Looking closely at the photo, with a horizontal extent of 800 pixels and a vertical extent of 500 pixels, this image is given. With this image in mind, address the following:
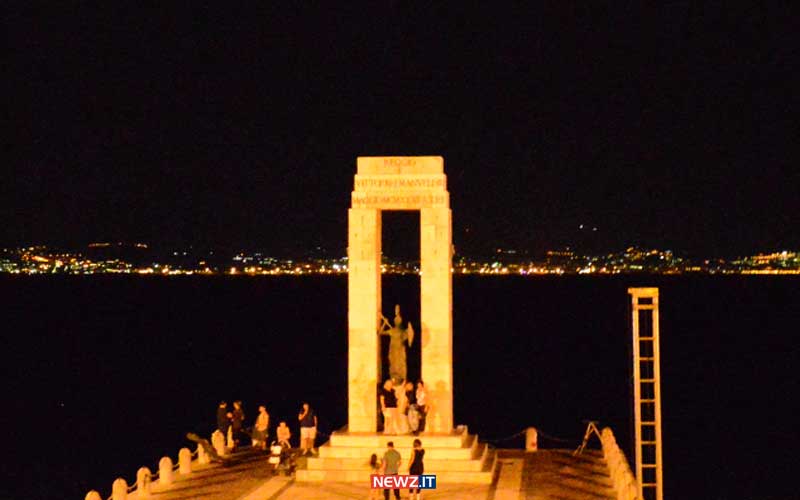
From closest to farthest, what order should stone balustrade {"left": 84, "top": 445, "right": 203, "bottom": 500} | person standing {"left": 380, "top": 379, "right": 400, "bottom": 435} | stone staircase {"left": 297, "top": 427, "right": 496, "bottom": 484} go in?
stone balustrade {"left": 84, "top": 445, "right": 203, "bottom": 500} < stone staircase {"left": 297, "top": 427, "right": 496, "bottom": 484} < person standing {"left": 380, "top": 379, "right": 400, "bottom": 435}

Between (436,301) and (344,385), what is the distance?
4811 centimetres

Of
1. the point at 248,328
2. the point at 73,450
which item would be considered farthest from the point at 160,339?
the point at 73,450

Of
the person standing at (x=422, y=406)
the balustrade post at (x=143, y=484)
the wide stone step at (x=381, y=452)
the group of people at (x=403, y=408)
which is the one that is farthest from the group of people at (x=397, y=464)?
the balustrade post at (x=143, y=484)

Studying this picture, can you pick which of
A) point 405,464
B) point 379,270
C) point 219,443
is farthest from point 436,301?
point 219,443

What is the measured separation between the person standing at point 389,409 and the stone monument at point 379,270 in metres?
0.40

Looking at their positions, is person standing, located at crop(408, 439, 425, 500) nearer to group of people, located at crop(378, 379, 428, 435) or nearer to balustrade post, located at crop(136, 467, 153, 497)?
group of people, located at crop(378, 379, 428, 435)

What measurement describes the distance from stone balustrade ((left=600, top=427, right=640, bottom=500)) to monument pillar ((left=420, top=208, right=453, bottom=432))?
4.30m

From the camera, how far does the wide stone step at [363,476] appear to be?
109 ft

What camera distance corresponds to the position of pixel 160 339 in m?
134

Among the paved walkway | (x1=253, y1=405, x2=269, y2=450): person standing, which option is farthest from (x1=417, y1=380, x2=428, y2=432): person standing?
(x1=253, y1=405, x2=269, y2=450): person standing

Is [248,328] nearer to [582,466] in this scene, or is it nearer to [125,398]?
[125,398]

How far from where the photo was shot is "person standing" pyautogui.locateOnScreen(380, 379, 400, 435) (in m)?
35.0

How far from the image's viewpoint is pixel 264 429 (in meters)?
40.0

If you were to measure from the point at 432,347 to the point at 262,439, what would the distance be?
280 inches
